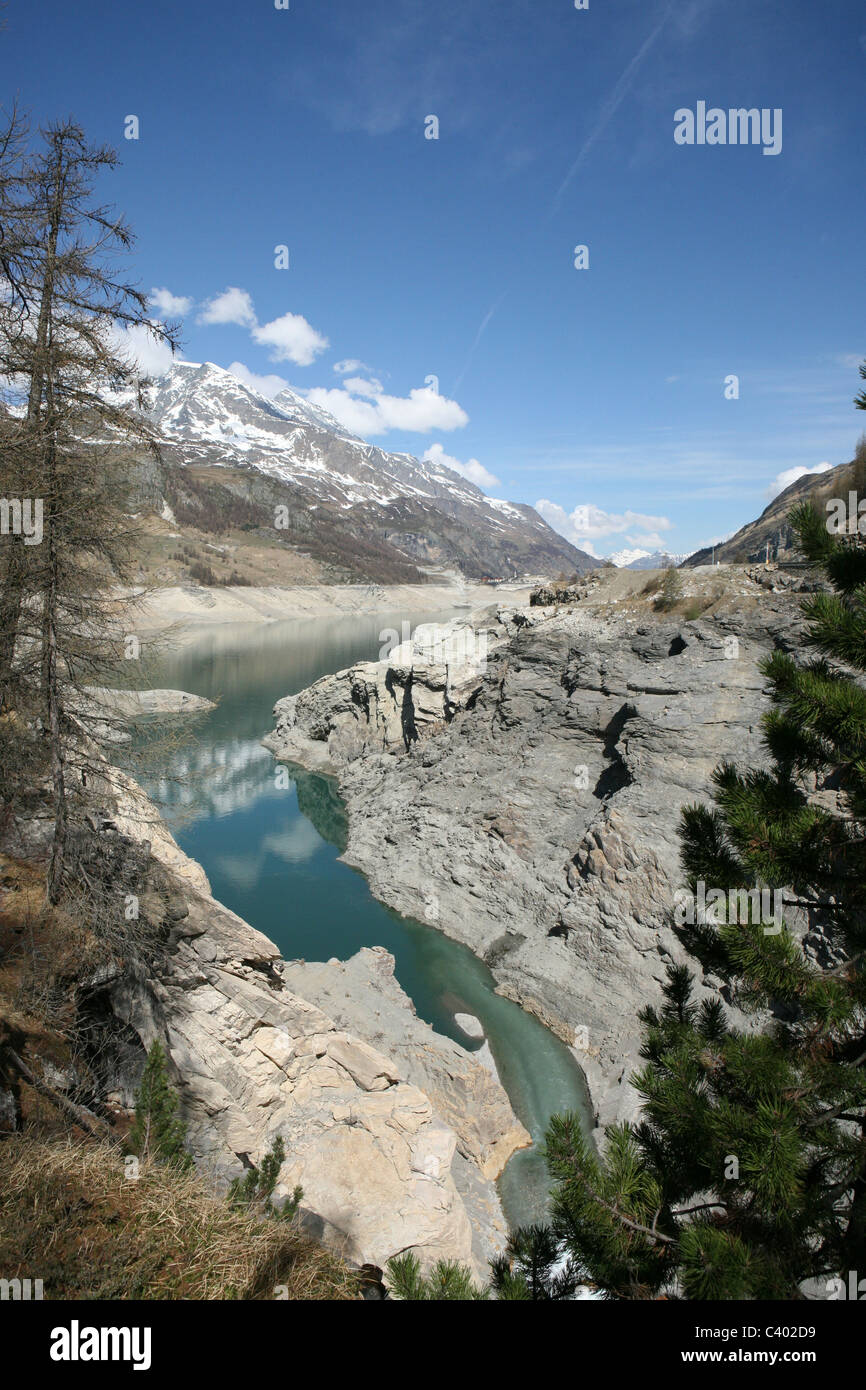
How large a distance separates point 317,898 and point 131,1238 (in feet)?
65.4

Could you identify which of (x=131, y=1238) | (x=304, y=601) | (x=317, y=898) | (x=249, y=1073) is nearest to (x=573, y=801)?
(x=317, y=898)

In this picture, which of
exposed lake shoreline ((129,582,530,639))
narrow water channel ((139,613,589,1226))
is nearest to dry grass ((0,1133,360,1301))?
narrow water channel ((139,613,589,1226))

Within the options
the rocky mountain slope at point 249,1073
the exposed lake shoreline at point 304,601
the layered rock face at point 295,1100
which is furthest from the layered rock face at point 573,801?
the exposed lake shoreline at point 304,601

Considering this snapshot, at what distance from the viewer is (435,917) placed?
872 inches

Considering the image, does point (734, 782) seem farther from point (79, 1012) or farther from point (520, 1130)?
point (520, 1130)

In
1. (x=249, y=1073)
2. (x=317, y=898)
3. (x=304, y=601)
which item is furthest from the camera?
(x=304, y=601)

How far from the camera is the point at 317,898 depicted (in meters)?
24.2

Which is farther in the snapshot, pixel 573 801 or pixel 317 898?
pixel 317 898

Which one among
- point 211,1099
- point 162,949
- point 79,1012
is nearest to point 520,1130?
point 211,1099

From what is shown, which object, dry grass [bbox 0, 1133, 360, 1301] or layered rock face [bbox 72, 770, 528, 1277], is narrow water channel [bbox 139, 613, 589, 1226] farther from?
dry grass [bbox 0, 1133, 360, 1301]

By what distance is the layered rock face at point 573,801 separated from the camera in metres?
18.1

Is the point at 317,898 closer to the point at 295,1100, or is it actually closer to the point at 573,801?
the point at 573,801

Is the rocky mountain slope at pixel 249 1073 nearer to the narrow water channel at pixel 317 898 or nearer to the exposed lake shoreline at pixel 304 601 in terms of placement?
the narrow water channel at pixel 317 898
